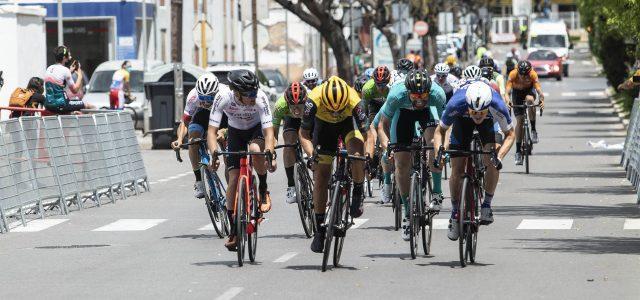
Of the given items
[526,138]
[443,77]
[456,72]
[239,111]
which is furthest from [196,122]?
[456,72]

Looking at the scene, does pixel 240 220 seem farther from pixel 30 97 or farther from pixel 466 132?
pixel 30 97

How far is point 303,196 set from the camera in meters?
16.5

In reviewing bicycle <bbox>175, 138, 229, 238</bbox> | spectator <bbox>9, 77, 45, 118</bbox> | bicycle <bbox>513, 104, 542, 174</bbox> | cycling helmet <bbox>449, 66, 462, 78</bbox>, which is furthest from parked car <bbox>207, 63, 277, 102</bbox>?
bicycle <bbox>175, 138, 229, 238</bbox>

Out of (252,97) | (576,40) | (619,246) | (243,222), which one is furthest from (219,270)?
(576,40)

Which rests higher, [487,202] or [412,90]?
[412,90]

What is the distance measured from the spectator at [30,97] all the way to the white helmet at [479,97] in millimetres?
12063

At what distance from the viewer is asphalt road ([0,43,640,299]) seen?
12.4m

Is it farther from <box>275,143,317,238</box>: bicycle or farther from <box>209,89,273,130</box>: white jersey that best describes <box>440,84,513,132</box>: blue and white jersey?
<box>275,143,317,238</box>: bicycle

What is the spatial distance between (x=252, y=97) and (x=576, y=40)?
128801mm

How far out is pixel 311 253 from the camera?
1515 cm

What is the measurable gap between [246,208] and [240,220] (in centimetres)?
17

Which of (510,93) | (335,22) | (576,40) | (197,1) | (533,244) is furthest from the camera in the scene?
(576,40)

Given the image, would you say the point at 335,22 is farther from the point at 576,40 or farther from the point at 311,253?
the point at 576,40

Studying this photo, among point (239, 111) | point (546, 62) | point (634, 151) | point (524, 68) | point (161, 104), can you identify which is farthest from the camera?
point (546, 62)
